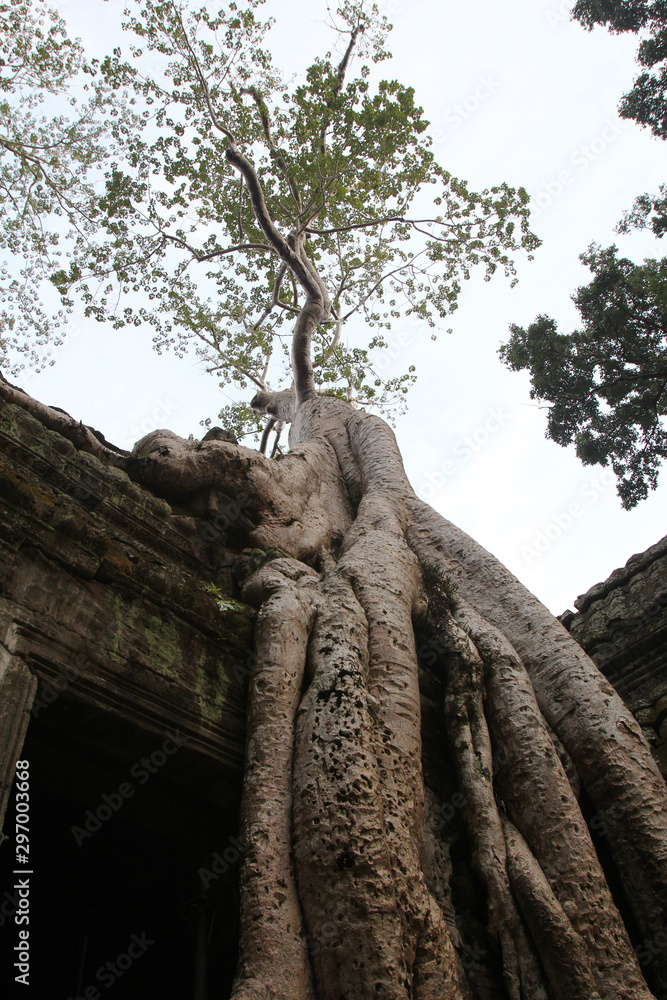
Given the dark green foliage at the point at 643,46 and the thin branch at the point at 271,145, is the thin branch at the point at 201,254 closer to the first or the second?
the thin branch at the point at 271,145

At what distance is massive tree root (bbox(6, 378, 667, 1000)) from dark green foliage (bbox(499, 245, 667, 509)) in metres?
5.09

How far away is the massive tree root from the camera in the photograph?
6.07 ft

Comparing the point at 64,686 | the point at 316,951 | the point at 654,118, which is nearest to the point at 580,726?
the point at 316,951

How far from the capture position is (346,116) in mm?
7484

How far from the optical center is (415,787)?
232 centimetres

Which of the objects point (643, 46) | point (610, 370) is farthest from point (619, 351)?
point (643, 46)

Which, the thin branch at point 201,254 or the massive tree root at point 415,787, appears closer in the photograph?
the massive tree root at point 415,787

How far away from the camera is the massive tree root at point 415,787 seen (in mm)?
1849

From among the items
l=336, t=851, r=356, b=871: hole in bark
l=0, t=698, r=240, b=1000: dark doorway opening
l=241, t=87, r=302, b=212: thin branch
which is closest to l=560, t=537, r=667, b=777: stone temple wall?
l=336, t=851, r=356, b=871: hole in bark

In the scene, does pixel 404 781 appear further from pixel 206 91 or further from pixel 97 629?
pixel 206 91

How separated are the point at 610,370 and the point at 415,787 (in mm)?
7083

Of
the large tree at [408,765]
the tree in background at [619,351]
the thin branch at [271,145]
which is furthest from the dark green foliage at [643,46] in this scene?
the large tree at [408,765]

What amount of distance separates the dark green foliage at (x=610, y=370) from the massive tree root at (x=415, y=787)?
5.09 m

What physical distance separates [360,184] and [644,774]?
25.8 feet
